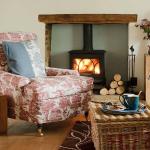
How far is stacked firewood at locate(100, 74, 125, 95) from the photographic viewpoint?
4.80 metres

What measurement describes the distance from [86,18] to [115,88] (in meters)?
1.02

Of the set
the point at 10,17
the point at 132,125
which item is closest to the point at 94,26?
the point at 10,17

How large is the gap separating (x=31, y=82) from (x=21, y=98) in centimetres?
18

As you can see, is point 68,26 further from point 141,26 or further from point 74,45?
point 141,26

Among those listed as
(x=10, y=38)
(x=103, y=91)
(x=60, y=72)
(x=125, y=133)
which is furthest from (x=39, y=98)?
(x=103, y=91)

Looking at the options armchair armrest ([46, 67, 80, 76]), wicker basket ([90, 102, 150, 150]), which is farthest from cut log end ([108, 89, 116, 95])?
wicker basket ([90, 102, 150, 150])

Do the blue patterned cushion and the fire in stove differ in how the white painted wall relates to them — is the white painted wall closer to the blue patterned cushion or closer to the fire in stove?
the fire in stove

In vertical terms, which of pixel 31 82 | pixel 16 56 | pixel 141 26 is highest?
pixel 141 26

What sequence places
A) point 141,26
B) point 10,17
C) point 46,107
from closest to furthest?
point 46,107
point 141,26
point 10,17

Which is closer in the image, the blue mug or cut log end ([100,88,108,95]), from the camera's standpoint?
the blue mug

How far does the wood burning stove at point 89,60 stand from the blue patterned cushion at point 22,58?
133 centimetres

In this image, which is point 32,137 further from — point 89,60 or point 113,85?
point 89,60

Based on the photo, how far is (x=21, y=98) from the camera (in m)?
3.23

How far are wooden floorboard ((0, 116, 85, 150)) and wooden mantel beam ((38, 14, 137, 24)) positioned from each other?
1.54 m
